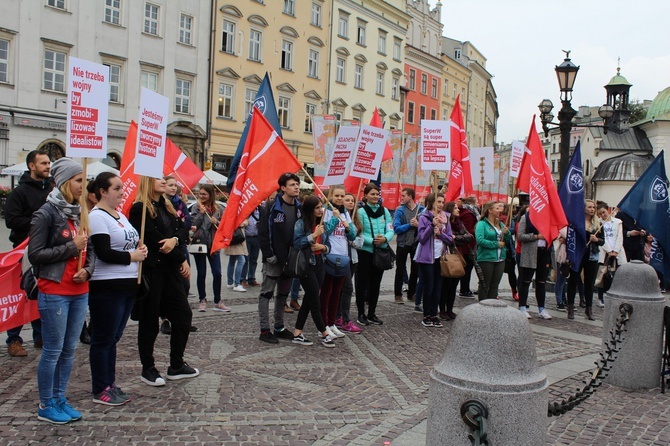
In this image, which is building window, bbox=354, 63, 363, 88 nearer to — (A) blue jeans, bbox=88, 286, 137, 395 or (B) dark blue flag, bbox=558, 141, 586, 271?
(B) dark blue flag, bbox=558, 141, 586, 271

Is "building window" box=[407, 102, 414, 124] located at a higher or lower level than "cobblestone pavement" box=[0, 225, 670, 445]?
higher

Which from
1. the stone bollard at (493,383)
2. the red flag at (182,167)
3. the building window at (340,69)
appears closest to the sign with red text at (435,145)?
the red flag at (182,167)

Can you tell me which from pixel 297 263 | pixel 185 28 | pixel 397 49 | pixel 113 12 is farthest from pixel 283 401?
pixel 397 49

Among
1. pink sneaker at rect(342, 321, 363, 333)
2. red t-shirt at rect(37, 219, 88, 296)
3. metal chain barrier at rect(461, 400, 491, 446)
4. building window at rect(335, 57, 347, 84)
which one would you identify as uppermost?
building window at rect(335, 57, 347, 84)

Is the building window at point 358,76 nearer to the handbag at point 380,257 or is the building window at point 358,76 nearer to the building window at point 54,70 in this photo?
the building window at point 54,70

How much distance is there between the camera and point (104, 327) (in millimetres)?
5031

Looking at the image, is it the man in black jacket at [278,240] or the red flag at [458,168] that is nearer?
the man in black jacket at [278,240]

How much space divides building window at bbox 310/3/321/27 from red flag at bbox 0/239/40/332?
37.0 metres

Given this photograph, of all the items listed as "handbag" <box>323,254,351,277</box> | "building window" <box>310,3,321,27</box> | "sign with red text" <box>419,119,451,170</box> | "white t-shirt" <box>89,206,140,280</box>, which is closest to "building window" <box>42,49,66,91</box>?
"building window" <box>310,3,321,27</box>

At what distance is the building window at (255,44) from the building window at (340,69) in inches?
303

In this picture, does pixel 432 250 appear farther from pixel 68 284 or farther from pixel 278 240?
pixel 68 284

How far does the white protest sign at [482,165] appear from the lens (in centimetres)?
1459

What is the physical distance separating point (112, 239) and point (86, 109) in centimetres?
111

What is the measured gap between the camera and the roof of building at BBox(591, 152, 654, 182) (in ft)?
204
